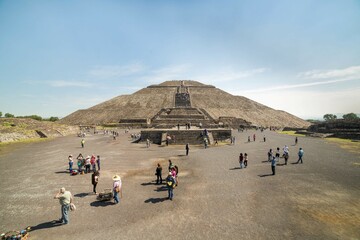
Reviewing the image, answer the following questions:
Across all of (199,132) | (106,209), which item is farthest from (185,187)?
(199,132)

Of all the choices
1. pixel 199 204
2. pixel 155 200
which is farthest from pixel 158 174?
pixel 199 204

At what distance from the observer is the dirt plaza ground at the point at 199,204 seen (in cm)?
621

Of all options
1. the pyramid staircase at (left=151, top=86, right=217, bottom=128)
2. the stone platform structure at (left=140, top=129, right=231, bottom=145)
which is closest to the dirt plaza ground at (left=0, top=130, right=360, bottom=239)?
the stone platform structure at (left=140, top=129, right=231, bottom=145)

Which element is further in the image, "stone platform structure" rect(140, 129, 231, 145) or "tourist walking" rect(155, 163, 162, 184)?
"stone platform structure" rect(140, 129, 231, 145)

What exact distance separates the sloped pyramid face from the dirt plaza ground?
38.6 meters

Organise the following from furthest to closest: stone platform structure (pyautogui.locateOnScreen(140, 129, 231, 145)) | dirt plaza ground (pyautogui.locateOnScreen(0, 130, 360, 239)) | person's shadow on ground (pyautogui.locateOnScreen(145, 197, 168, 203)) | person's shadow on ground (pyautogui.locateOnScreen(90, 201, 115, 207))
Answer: stone platform structure (pyautogui.locateOnScreen(140, 129, 231, 145)) → person's shadow on ground (pyautogui.locateOnScreen(145, 197, 168, 203)) → person's shadow on ground (pyautogui.locateOnScreen(90, 201, 115, 207)) → dirt plaza ground (pyautogui.locateOnScreen(0, 130, 360, 239))

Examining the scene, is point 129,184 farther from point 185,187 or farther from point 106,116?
point 106,116

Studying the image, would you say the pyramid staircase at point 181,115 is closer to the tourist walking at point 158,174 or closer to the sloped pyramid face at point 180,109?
the sloped pyramid face at point 180,109

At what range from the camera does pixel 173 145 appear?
23766mm

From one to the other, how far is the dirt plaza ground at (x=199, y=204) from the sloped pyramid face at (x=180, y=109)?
38.6m

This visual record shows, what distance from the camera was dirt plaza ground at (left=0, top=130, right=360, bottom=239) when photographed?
6211 millimetres

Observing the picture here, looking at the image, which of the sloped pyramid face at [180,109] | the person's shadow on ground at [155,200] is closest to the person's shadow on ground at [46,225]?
the person's shadow on ground at [155,200]

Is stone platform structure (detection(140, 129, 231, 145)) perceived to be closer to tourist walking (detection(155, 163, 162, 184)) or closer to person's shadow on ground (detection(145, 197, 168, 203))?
tourist walking (detection(155, 163, 162, 184))

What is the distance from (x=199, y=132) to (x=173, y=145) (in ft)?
13.5
